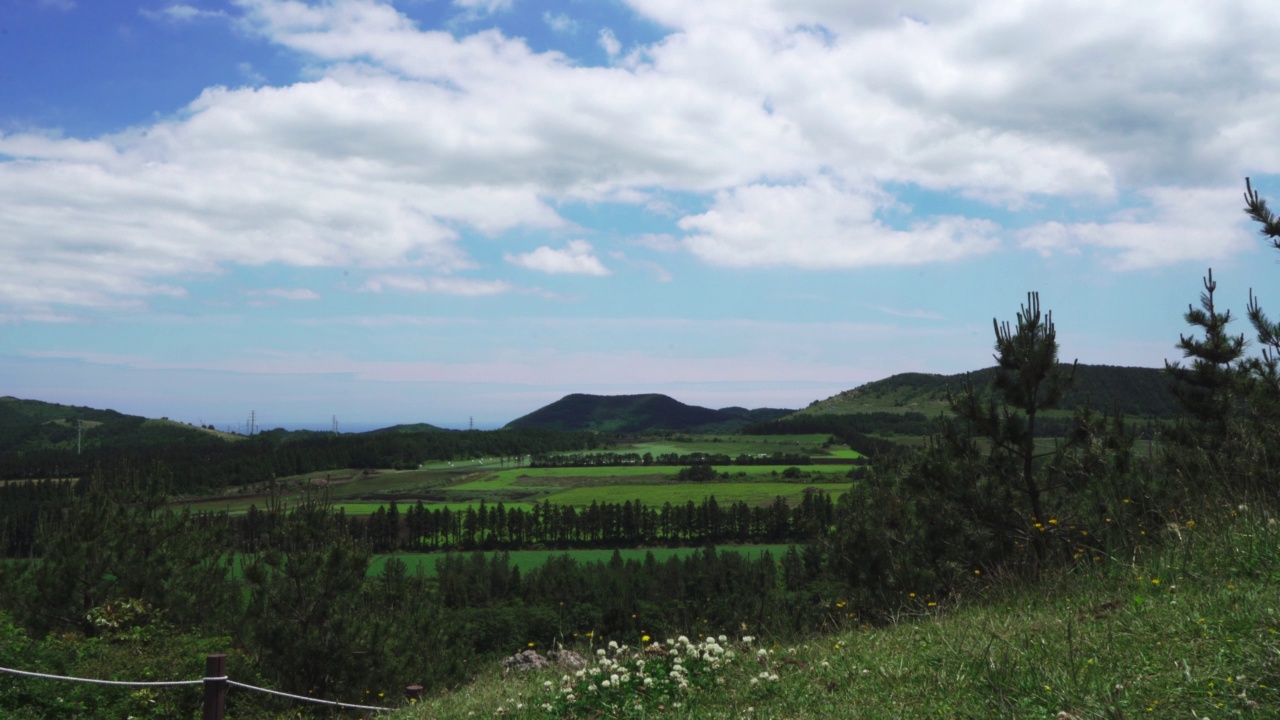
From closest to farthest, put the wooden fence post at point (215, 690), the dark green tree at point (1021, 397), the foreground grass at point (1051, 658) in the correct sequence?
1. the foreground grass at point (1051, 658)
2. the wooden fence post at point (215, 690)
3. the dark green tree at point (1021, 397)

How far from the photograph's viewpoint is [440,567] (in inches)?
4003

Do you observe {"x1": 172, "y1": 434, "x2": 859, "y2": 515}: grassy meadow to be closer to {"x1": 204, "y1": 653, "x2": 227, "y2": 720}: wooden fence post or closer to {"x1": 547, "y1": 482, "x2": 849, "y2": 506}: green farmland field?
{"x1": 547, "y1": 482, "x2": 849, "y2": 506}: green farmland field

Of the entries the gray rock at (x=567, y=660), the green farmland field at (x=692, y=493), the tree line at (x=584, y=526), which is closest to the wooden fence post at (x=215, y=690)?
the gray rock at (x=567, y=660)

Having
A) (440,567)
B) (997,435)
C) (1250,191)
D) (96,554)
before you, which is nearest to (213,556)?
(96,554)

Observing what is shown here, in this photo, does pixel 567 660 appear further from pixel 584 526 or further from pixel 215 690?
pixel 584 526

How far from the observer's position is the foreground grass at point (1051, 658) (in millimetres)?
5082

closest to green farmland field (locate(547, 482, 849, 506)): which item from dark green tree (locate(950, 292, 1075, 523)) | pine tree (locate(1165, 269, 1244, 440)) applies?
pine tree (locate(1165, 269, 1244, 440))

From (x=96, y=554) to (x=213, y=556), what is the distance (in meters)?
4.09

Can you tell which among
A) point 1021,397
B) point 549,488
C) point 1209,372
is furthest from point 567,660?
point 549,488

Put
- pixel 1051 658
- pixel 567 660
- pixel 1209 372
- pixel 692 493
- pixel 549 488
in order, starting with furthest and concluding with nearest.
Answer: pixel 549 488
pixel 692 493
pixel 1209 372
pixel 567 660
pixel 1051 658

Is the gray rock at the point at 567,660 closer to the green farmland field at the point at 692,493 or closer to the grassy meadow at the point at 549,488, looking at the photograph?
the grassy meadow at the point at 549,488

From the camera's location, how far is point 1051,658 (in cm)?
595

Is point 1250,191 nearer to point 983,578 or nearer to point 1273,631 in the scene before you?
point 983,578

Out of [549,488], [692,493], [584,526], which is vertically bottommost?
[584,526]
